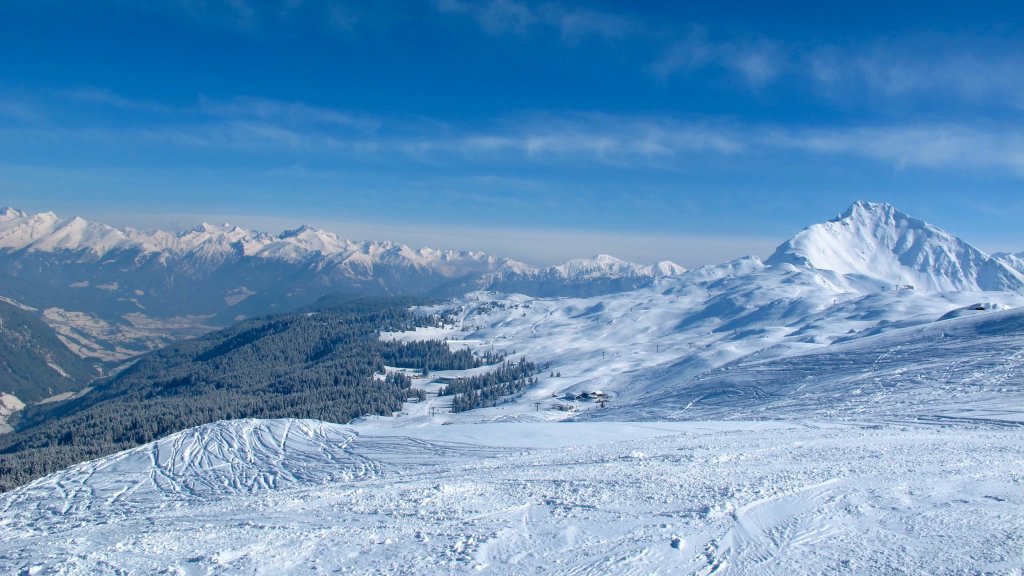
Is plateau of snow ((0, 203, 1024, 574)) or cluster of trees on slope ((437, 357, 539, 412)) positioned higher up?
plateau of snow ((0, 203, 1024, 574))

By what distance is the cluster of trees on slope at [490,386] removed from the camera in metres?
130

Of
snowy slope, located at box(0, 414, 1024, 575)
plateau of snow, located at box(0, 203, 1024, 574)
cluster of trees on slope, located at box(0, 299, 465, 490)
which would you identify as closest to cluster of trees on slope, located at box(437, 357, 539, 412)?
cluster of trees on slope, located at box(0, 299, 465, 490)

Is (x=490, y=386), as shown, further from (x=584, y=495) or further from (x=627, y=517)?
(x=627, y=517)

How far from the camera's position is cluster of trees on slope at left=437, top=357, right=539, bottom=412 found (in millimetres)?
130125

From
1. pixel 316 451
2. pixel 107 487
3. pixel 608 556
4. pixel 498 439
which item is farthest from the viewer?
pixel 316 451

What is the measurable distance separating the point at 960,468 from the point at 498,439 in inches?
1201

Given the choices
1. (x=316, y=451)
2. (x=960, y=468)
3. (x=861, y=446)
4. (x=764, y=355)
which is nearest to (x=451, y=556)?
(x=960, y=468)

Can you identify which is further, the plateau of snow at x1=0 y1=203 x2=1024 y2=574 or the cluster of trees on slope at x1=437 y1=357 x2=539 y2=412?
the cluster of trees on slope at x1=437 y1=357 x2=539 y2=412

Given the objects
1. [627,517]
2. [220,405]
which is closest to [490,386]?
[220,405]

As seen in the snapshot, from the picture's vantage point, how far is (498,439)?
154 ft

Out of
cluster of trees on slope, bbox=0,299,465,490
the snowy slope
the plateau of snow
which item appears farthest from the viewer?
cluster of trees on slope, bbox=0,299,465,490

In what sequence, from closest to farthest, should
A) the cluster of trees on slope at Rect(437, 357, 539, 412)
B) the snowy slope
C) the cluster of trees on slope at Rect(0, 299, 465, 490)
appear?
the snowy slope → the cluster of trees on slope at Rect(0, 299, 465, 490) → the cluster of trees on slope at Rect(437, 357, 539, 412)

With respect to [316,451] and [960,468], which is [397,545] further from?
[316,451]

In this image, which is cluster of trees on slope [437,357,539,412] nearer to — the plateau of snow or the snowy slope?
the plateau of snow
